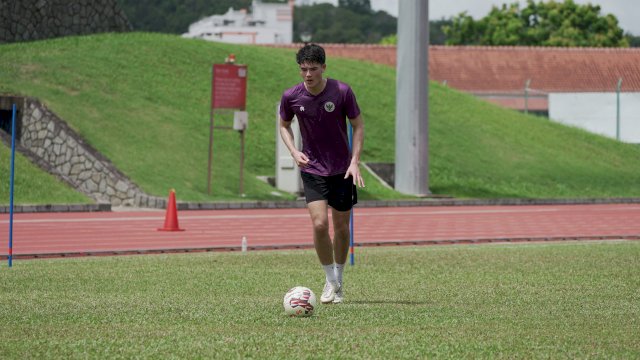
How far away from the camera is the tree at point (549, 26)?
110688mm

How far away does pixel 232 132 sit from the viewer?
42688 millimetres

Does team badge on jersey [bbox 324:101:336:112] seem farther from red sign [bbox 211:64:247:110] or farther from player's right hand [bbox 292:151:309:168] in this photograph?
red sign [bbox 211:64:247:110]

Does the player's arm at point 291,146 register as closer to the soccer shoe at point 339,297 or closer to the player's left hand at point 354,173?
the player's left hand at point 354,173

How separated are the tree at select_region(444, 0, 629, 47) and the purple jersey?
100 meters

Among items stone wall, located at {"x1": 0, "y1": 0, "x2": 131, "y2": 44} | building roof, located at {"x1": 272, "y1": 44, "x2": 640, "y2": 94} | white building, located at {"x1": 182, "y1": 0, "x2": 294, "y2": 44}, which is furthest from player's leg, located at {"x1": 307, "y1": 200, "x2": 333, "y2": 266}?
white building, located at {"x1": 182, "y1": 0, "x2": 294, "y2": 44}

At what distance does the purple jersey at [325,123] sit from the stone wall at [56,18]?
35.4m

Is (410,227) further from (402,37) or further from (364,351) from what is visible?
(364,351)

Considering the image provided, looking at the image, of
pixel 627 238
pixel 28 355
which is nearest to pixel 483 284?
pixel 28 355

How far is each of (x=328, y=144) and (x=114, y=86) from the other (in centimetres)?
3162

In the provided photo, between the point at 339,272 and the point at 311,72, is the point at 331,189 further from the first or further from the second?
the point at 311,72

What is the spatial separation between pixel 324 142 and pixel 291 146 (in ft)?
1.19

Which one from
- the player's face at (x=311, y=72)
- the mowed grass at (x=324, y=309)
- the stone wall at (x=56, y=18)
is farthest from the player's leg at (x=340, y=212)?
the stone wall at (x=56, y=18)

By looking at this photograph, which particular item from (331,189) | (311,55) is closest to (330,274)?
(331,189)

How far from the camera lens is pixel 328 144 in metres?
11.6
